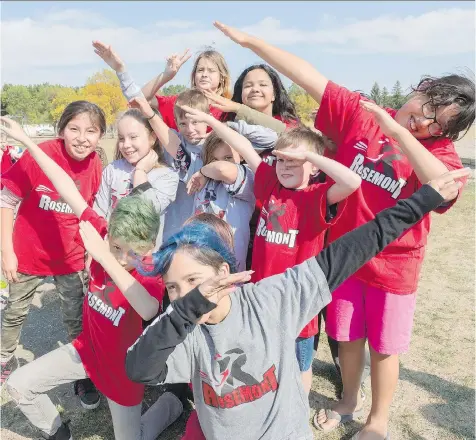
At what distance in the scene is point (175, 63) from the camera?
3213 millimetres

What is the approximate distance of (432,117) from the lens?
200 cm

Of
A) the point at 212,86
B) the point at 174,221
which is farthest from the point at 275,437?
the point at 212,86

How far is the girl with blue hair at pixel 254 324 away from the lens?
1.53 meters

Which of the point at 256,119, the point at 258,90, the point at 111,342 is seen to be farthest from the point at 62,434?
the point at 258,90

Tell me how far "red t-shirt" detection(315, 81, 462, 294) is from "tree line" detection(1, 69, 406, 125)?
132 feet

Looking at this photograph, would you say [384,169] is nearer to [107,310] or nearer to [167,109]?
[107,310]

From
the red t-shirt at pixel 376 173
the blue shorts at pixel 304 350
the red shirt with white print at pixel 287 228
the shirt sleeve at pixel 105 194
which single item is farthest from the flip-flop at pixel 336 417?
the shirt sleeve at pixel 105 194

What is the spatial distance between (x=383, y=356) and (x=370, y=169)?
1.05 meters

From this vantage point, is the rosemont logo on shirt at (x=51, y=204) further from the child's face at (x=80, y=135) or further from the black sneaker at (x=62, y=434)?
the black sneaker at (x=62, y=434)

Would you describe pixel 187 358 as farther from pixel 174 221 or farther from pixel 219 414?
pixel 174 221

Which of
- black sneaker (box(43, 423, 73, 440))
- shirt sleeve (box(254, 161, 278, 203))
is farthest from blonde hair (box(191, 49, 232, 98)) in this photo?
black sneaker (box(43, 423, 73, 440))

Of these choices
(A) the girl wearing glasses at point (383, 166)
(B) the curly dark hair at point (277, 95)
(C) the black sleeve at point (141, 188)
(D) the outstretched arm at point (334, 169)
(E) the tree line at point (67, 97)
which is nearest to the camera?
(D) the outstretched arm at point (334, 169)

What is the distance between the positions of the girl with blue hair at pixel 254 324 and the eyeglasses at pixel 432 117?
45 centimetres

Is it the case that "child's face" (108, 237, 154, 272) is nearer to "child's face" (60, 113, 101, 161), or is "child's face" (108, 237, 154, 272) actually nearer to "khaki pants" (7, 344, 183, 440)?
"khaki pants" (7, 344, 183, 440)
